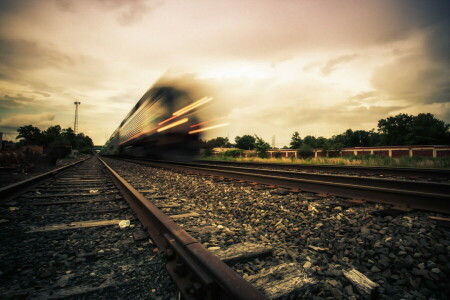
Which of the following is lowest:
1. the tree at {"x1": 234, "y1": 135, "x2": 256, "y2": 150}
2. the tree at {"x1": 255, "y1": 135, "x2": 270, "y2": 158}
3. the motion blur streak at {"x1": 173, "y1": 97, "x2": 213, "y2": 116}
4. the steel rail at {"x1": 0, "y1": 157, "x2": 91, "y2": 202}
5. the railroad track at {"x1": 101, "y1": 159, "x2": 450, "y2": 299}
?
the railroad track at {"x1": 101, "y1": 159, "x2": 450, "y2": 299}

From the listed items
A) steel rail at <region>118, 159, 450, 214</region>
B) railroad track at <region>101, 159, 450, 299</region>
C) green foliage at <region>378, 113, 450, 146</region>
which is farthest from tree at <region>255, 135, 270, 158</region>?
green foliage at <region>378, 113, 450, 146</region>

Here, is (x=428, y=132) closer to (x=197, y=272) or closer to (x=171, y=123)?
(x=171, y=123)

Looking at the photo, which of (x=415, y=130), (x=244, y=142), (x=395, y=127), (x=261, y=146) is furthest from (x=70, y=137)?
(x=395, y=127)

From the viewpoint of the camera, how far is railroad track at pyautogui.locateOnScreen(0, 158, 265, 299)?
3.95ft

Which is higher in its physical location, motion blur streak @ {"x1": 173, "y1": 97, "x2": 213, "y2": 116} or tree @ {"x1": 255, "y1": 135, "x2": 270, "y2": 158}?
motion blur streak @ {"x1": 173, "y1": 97, "x2": 213, "y2": 116}


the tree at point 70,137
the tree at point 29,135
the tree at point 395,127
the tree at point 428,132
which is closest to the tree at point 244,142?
the tree at point 395,127

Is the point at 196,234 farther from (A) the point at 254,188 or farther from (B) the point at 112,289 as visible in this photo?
(A) the point at 254,188

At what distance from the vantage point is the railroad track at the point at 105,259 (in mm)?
1205

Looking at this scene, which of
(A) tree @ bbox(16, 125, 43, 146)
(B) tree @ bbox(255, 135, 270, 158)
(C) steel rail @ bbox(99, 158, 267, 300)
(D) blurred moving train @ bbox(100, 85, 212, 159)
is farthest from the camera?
(A) tree @ bbox(16, 125, 43, 146)

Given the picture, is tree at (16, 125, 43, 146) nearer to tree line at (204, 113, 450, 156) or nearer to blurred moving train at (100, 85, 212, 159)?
tree line at (204, 113, 450, 156)

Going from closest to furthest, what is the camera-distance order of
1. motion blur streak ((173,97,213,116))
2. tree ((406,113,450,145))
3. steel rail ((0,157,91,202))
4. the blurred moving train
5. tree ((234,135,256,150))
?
steel rail ((0,157,91,202)) < motion blur streak ((173,97,213,116)) < the blurred moving train < tree ((406,113,450,145)) < tree ((234,135,256,150))

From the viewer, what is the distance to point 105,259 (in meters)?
1.80

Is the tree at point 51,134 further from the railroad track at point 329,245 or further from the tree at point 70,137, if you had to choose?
the railroad track at point 329,245

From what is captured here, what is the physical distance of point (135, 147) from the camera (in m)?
13.4
